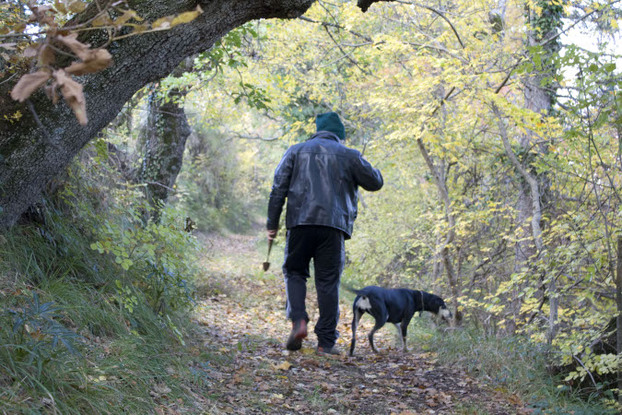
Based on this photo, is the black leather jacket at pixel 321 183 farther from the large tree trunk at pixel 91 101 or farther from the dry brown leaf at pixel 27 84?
the dry brown leaf at pixel 27 84

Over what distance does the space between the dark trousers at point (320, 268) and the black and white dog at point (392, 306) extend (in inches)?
21.0

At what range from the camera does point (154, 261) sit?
181 inches

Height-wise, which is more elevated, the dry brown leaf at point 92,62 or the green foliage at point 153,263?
the dry brown leaf at point 92,62

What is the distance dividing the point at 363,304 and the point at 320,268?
117 cm

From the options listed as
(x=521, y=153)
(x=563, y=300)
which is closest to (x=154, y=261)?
(x=563, y=300)

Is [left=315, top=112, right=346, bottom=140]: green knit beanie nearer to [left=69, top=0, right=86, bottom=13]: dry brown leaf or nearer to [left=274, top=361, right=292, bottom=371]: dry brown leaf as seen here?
[left=274, top=361, right=292, bottom=371]: dry brown leaf

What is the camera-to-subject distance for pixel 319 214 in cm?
518

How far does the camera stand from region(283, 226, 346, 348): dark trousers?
17.5 ft

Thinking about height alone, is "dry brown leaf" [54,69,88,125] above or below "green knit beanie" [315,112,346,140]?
below

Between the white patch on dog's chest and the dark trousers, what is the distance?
0.85 meters

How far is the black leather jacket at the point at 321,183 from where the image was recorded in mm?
5215

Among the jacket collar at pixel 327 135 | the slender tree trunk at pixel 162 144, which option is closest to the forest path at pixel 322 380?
the slender tree trunk at pixel 162 144

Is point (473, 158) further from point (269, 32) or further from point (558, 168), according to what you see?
point (269, 32)

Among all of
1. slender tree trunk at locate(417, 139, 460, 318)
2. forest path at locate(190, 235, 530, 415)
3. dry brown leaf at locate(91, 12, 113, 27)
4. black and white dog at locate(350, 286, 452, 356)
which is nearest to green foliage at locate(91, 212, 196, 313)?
forest path at locate(190, 235, 530, 415)
